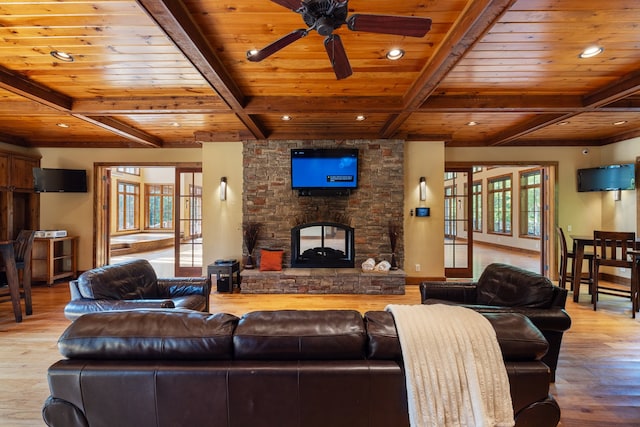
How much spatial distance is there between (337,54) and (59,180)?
6186mm

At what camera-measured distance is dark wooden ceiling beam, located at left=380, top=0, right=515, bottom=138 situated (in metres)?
1.97

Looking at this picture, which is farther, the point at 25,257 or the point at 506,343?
the point at 25,257

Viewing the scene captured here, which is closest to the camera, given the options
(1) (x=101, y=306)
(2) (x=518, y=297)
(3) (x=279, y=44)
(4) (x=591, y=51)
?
(3) (x=279, y=44)

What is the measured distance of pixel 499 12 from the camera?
77.9 inches

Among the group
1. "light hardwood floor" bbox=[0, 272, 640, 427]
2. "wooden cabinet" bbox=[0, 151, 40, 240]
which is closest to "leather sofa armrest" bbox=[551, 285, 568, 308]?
"light hardwood floor" bbox=[0, 272, 640, 427]

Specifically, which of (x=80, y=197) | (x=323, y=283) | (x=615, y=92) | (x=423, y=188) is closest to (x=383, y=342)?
(x=323, y=283)

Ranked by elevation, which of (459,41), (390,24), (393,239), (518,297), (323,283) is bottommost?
(323,283)

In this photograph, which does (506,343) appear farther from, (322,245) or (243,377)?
(322,245)

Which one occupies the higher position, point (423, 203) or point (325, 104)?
point (325, 104)

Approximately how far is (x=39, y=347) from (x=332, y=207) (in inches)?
166

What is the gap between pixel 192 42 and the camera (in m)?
2.32

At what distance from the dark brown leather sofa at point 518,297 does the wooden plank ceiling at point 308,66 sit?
196 cm

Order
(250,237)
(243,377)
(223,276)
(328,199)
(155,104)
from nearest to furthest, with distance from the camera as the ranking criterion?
1. (243,377)
2. (155,104)
3. (223,276)
4. (250,237)
5. (328,199)

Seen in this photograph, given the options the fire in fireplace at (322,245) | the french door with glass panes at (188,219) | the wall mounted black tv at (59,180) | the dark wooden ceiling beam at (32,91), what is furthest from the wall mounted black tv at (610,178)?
the wall mounted black tv at (59,180)
